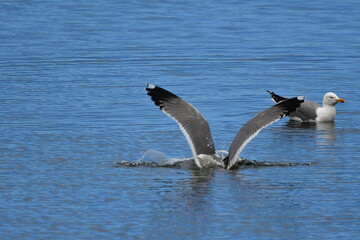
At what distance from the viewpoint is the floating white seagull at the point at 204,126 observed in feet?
40.8

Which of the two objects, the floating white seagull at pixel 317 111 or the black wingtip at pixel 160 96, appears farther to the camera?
the floating white seagull at pixel 317 111

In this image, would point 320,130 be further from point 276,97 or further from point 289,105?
point 289,105

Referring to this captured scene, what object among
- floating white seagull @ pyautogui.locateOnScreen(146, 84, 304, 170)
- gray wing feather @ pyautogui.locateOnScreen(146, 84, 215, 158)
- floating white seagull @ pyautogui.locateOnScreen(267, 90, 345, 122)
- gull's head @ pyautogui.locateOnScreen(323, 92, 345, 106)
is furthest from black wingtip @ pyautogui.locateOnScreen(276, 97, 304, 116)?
gull's head @ pyautogui.locateOnScreen(323, 92, 345, 106)

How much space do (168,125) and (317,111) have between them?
7.99 ft

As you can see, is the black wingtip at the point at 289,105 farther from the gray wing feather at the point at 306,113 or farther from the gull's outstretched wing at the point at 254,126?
the gray wing feather at the point at 306,113

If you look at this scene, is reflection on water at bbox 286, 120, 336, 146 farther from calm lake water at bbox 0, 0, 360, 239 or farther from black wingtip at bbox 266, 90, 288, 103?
black wingtip at bbox 266, 90, 288, 103

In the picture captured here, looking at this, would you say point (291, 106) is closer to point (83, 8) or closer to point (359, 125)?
point (359, 125)

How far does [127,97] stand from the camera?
57.6 ft

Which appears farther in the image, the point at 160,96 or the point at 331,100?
the point at 331,100

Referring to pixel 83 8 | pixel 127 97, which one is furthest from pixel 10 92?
pixel 83 8

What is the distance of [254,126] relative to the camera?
1266 cm

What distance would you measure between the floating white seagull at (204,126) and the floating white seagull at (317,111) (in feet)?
9.57

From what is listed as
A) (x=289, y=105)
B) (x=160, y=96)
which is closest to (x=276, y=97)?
(x=289, y=105)

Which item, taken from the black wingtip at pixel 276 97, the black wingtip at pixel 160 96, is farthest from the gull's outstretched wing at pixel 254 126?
the black wingtip at pixel 276 97
